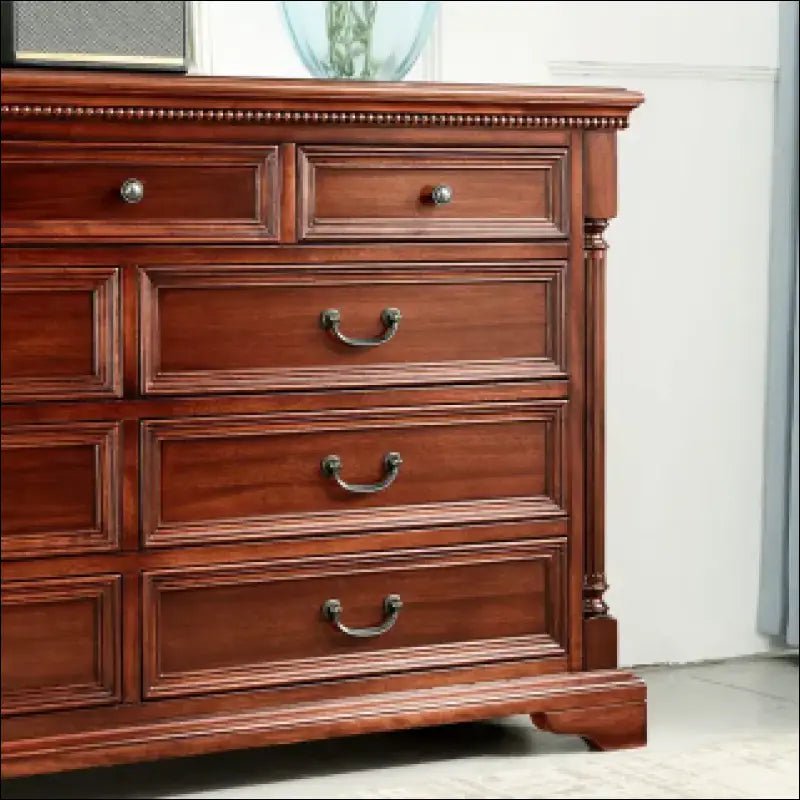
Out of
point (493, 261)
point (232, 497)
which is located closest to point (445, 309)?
point (493, 261)

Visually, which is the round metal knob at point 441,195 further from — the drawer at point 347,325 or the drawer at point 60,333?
the drawer at point 60,333

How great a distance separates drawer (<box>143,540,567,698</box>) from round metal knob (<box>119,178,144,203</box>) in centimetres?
46

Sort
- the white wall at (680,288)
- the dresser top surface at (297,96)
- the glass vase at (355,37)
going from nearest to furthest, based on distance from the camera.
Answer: the dresser top surface at (297,96)
the glass vase at (355,37)
the white wall at (680,288)

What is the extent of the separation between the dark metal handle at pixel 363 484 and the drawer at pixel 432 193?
286 mm

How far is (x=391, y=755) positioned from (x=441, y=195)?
79 cm

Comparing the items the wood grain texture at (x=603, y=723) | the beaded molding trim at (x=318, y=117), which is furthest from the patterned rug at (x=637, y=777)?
the beaded molding trim at (x=318, y=117)

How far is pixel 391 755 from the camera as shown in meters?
2.32

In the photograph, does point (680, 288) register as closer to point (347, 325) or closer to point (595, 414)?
point (595, 414)

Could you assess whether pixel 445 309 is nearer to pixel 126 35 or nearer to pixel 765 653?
pixel 126 35

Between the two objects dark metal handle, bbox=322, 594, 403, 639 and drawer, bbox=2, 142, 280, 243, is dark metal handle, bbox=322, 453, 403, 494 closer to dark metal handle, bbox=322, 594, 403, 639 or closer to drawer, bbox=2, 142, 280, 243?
dark metal handle, bbox=322, 594, 403, 639

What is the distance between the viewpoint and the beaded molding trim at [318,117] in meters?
1.95

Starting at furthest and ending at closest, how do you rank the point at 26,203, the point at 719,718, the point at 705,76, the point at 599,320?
the point at 705,76, the point at 719,718, the point at 599,320, the point at 26,203

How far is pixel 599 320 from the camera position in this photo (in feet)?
7.41

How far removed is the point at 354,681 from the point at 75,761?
373 mm
